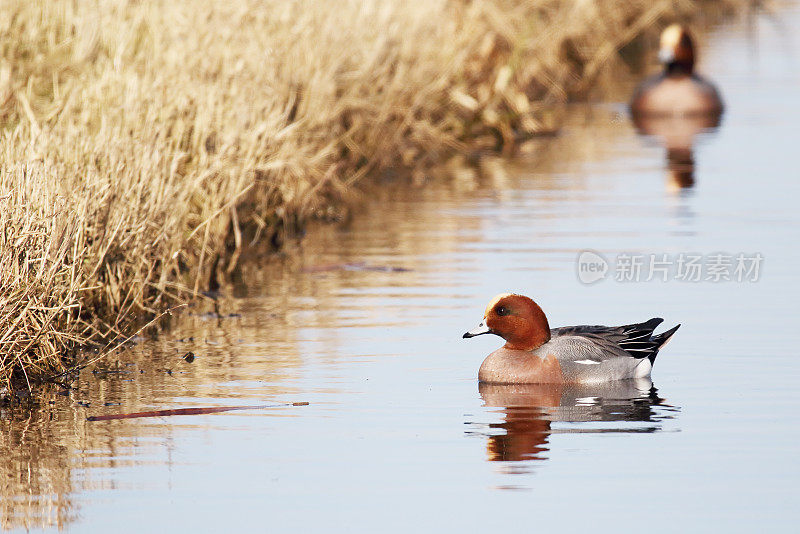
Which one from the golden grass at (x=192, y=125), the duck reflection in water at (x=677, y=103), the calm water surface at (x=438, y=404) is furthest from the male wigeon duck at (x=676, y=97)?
the calm water surface at (x=438, y=404)

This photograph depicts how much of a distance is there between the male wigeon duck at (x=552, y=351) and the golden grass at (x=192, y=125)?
7.07ft

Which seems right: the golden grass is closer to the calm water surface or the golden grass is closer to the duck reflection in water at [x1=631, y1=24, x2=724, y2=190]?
the calm water surface

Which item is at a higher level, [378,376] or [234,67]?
[234,67]

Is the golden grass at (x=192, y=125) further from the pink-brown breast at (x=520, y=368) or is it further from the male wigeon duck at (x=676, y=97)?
the pink-brown breast at (x=520, y=368)

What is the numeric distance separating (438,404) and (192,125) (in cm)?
440

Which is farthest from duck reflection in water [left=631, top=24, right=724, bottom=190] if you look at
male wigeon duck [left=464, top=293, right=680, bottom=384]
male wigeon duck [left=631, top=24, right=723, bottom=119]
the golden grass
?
male wigeon duck [left=464, top=293, right=680, bottom=384]

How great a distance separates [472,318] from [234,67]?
11.8 ft

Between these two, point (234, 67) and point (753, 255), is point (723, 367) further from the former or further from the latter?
point (234, 67)

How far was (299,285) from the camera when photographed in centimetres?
1257

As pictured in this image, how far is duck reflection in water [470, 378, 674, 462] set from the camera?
8.13 m

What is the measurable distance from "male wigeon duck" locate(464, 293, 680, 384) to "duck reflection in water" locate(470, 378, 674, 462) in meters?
0.06

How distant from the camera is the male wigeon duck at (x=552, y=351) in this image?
959 cm

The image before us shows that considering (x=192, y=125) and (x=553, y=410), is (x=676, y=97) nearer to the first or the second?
(x=192, y=125)

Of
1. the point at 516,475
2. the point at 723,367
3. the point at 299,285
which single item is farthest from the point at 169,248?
the point at 516,475
